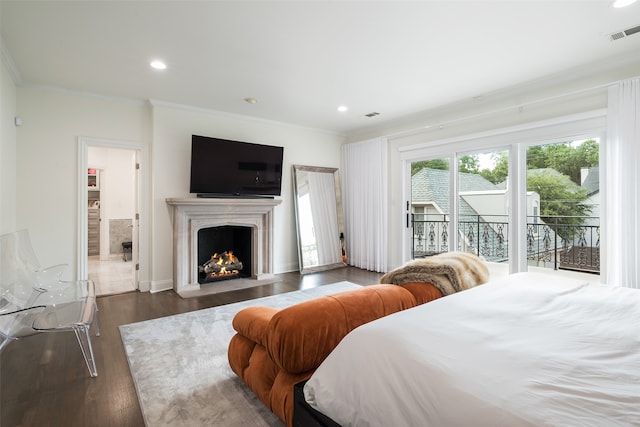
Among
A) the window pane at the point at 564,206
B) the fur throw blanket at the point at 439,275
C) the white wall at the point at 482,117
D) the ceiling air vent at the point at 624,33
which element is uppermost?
the ceiling air vent at the point at 624,33

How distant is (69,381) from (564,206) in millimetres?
4936

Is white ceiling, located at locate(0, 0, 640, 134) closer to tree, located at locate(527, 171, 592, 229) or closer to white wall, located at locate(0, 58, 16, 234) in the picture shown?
white wall, located at locate(0, 58, 16, 234)

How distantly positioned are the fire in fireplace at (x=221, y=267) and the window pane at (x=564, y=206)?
4.14 meters

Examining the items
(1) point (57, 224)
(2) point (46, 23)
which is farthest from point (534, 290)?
(1) point (57, 224)

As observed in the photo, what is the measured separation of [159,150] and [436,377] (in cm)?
441

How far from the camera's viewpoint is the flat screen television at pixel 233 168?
446cm

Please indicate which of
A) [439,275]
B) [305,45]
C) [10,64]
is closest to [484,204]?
[439,275]

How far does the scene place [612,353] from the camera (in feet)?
3.62

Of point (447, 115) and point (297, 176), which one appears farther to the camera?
point (297, 176)

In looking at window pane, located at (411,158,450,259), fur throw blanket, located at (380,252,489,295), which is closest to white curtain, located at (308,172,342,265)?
window pane, located at (411,158,450,259)

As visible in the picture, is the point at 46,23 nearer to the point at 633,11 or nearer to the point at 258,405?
the point at 258,405

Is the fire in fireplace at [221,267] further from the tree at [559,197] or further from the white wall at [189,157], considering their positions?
the tree at [559,197]

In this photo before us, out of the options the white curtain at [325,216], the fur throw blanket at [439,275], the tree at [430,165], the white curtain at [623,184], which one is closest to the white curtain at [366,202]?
the white curtain at [325,216]

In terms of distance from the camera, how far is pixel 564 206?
369 cm
